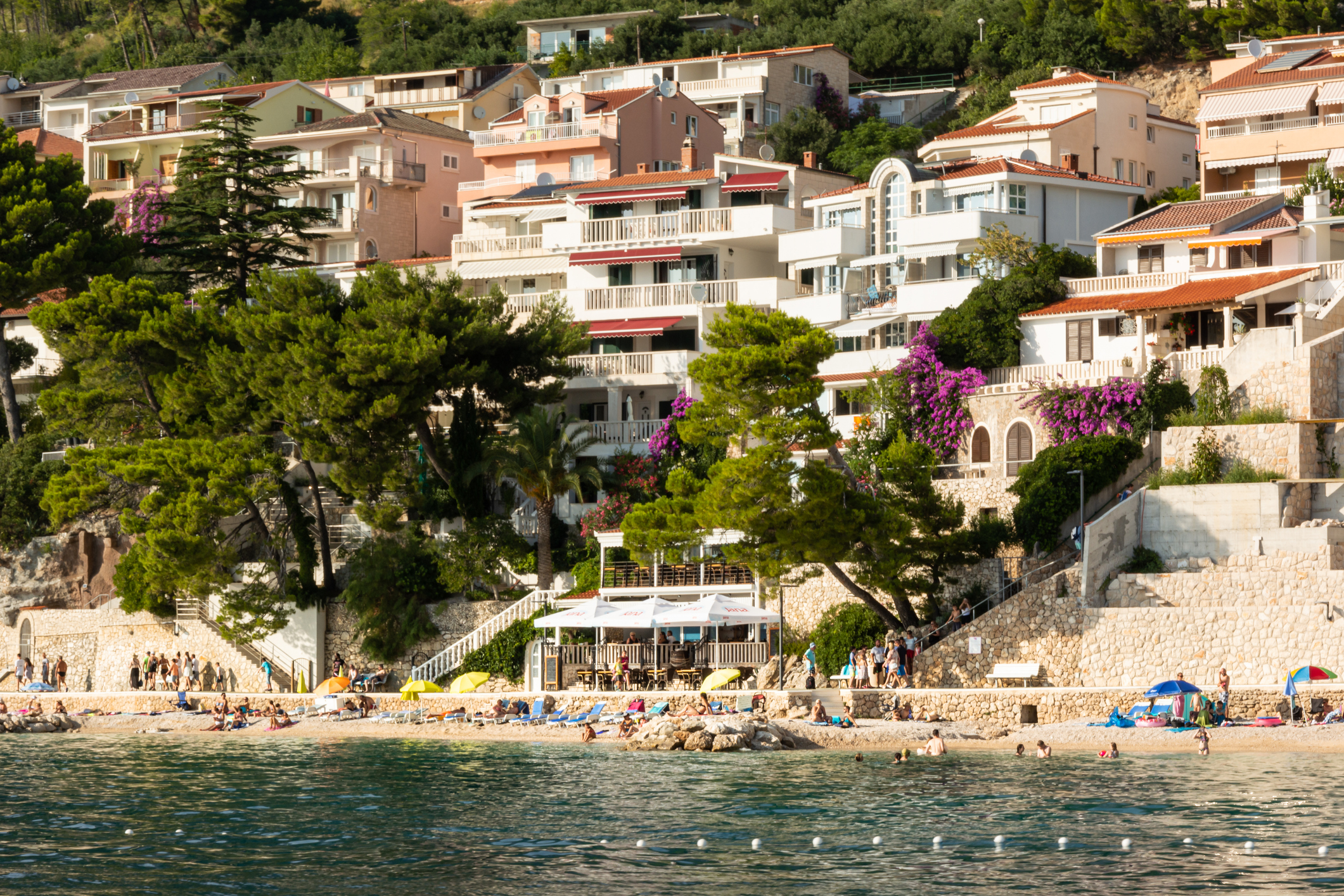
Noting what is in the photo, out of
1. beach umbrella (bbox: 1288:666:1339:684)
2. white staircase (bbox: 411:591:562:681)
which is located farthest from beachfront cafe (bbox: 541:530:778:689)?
beach umbrella (bbox: 1288:666:1339:684)

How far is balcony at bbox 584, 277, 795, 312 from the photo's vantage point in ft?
183

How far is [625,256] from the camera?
58.0 meters

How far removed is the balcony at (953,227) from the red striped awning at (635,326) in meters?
7.88

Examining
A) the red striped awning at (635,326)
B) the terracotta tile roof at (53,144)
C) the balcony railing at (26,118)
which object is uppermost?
the balcony railing at (26,118)

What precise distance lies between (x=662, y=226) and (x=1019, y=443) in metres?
17.1

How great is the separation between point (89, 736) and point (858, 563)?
70.8 ft

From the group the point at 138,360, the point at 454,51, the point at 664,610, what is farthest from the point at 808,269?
the point at 454,51

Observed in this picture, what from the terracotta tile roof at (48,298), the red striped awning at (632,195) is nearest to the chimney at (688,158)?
the red striped awning at (632,195)

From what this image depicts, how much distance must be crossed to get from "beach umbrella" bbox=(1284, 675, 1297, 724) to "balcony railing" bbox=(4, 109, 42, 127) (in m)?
76.8

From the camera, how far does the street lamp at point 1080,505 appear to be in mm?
41281

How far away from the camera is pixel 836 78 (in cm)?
7944

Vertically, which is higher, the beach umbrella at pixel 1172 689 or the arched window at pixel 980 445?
the arched window at pixel 980 445

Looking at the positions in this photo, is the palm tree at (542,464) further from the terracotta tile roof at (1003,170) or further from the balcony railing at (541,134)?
the balcony railing at (541,134)

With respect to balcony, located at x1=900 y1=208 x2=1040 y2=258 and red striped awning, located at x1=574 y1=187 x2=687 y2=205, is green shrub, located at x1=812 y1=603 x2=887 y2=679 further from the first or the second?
red striped awning, located at x1=574 y1=187 x2=687 y2=205
